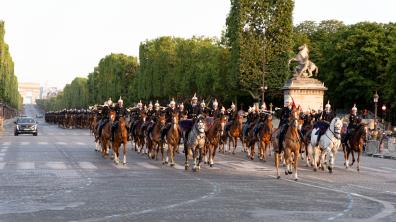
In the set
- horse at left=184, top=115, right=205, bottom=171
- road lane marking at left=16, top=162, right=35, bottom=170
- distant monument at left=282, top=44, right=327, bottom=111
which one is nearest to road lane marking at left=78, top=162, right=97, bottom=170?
road lane marking at left=16, top=162, right=35, bottom=170

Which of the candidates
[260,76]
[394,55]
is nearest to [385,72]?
[394,55]

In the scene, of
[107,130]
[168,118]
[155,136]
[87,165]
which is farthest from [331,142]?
[107,130]

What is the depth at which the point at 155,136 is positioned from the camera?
107ft

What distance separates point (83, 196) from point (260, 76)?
51.4 metres

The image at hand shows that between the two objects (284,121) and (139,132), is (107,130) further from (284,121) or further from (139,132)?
(284,121)

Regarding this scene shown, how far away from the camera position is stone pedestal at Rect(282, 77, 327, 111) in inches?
2201

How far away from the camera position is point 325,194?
63.2ft

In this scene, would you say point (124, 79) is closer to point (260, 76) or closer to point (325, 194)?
point (260, 76)

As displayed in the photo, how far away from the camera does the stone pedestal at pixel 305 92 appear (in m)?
55.9

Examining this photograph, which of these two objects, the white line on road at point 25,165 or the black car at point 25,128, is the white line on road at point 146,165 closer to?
the white line on road at point 25,165

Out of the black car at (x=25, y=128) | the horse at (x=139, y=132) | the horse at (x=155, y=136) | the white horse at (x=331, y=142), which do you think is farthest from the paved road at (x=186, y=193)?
the black car at (x=25, y=128)

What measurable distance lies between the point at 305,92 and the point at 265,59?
1272 centimetres

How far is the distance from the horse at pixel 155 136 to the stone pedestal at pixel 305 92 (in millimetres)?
22399

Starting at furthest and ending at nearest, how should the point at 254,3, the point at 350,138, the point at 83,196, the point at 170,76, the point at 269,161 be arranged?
the point at 170,76 < the point at 254,3 < the point at 269,161 < the point at 350,138 < the point at 83,196
